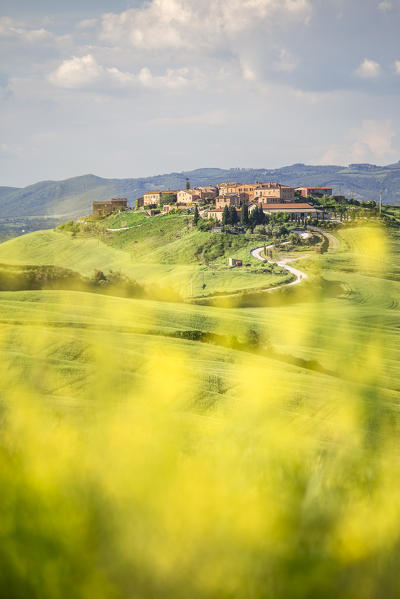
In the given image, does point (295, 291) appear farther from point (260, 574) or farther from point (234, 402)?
point (260, 574)

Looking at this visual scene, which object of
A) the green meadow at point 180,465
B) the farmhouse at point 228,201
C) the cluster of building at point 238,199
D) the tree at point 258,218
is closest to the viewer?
the green meadow at point 180,465

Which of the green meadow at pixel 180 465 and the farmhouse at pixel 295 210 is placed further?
the farmhouse at pixel 295 210

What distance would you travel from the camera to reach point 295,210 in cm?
8800

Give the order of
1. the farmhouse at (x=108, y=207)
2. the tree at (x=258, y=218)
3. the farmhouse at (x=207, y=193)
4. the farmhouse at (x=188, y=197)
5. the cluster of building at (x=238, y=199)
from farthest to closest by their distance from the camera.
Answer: the farmhouse at (x=108, y=207) < the farmhouse at (x=207, y=193) < the farmhouse at (x=188, y=197) < the cluster of building at (x=238, y=199) < the tree at (x=258, y=218)

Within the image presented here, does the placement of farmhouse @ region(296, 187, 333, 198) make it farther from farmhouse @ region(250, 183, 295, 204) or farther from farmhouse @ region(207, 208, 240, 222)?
farmhouse @ region(207, 208, 240, 222)

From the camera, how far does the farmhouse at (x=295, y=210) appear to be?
86250 millimetres

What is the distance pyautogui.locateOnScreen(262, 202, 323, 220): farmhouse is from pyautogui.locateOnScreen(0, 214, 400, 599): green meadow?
73.3 m

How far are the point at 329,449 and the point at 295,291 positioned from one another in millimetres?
25885

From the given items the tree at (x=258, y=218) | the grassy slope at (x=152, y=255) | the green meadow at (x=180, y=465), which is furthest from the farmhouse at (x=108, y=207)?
the green meadow at (x=180, y=465)

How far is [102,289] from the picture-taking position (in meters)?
20.6

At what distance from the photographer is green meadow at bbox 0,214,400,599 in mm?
6844

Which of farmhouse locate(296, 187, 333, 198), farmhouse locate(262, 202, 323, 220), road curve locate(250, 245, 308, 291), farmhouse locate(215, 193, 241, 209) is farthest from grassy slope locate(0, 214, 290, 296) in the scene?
farmhouse locate(296, 187, 333, 198)

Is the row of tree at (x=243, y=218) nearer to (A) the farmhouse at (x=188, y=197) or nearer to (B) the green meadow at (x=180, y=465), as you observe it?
(A) the farmhouse at (x=188, y=197)

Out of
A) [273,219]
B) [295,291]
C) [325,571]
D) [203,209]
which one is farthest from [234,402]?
[203,209]
